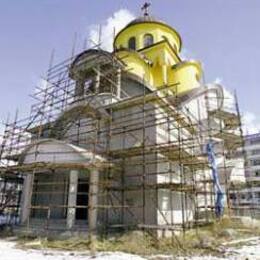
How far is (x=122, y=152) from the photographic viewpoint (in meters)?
14.2

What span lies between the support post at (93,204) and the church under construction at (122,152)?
0.17 ft

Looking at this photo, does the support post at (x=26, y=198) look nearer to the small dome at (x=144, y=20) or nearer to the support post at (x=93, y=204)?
the support post at (x=93, y=204)

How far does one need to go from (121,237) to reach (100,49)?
11.2 m

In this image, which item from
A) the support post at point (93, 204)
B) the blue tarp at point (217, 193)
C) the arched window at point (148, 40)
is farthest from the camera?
the arched window at point (148, 40)

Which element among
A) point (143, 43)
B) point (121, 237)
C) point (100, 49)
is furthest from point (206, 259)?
point (143, 43)

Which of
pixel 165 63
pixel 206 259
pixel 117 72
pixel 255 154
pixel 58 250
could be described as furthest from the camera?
pixel 255 154

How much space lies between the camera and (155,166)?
14.1m

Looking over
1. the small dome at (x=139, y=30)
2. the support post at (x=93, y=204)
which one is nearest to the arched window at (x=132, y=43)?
the small dome at (x=139, y=30)

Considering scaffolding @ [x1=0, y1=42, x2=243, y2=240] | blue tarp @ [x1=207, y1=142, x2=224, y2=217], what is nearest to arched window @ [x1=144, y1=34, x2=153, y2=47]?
scaffolding @ [x1=0, y1=42, x2=243, y2=240]

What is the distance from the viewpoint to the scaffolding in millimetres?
13750

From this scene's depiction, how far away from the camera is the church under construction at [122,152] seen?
13719 millimetres

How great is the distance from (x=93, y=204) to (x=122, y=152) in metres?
2.82

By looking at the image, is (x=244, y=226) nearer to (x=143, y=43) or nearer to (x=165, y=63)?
(x=165, y=63)

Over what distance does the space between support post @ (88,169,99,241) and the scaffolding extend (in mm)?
186
